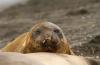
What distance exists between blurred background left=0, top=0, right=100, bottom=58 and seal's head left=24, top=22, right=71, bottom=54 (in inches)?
77.8

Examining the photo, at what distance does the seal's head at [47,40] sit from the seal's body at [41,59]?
0.32 meters

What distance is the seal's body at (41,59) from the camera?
7.39 m

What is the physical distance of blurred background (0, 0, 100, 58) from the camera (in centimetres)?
1246

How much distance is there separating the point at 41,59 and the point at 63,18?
11.1 m

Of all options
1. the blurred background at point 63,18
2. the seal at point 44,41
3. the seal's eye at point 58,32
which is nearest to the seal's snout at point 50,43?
the seal at point 44,41

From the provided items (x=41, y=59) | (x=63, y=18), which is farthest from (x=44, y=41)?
(x=63, y=18)

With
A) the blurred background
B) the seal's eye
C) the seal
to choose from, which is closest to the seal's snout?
the seal

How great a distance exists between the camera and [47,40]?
9016mm

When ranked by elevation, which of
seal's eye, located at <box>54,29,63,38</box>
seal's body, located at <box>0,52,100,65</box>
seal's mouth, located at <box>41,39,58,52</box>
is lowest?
seal's body, located at <box>0,52,100,65</box>

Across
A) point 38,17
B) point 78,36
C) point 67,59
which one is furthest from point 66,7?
point 67,59

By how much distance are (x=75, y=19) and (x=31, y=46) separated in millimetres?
8619

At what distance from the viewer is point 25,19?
20.6m

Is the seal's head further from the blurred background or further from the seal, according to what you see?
the blurred background

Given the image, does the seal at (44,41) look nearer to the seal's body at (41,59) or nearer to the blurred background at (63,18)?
the seal's body at (41,59)
